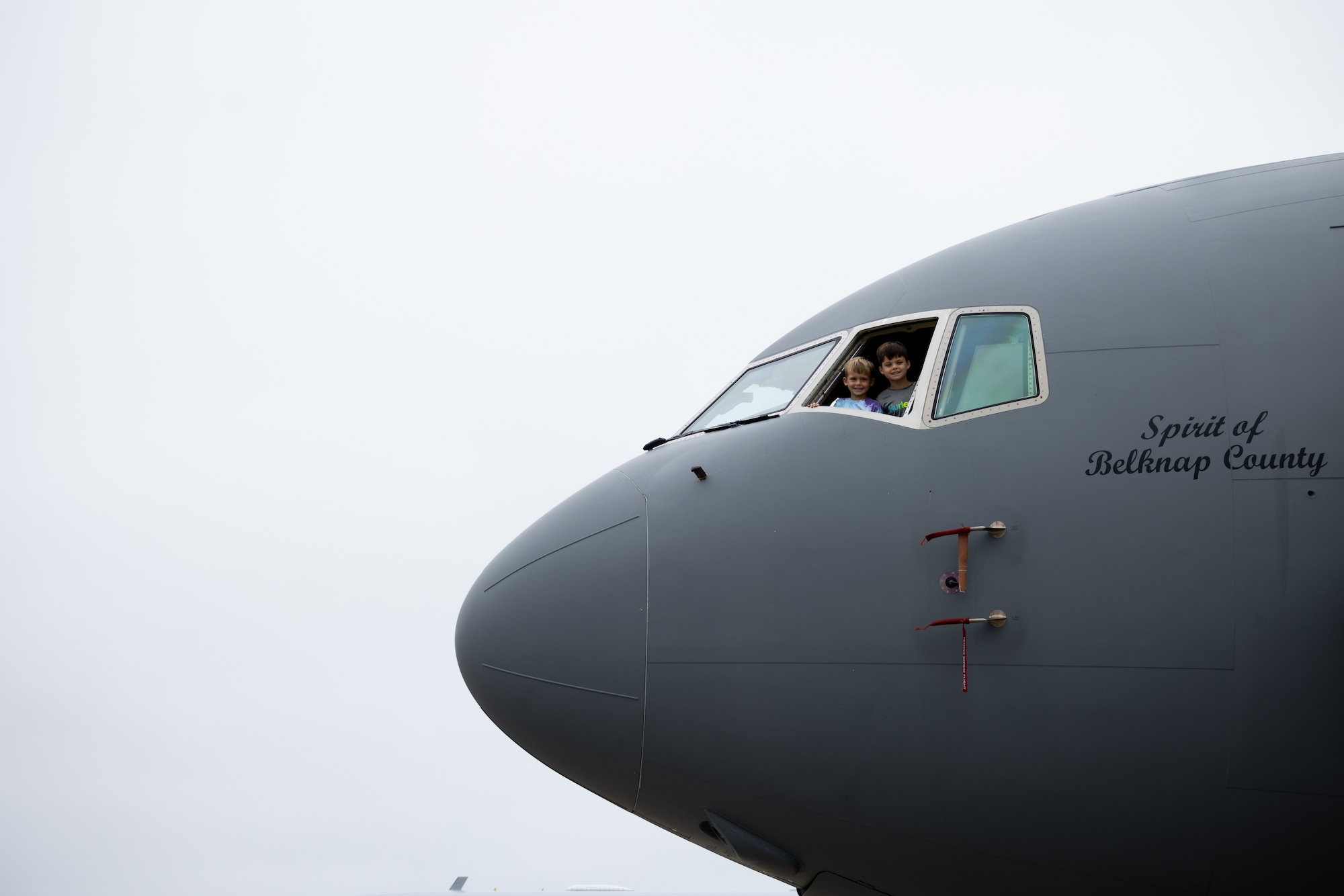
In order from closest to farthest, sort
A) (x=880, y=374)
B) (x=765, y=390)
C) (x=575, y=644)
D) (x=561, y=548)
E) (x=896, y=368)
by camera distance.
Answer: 1. (x=575, y=644)
2. (x=561, y=548)
3. (x=896, y=368)
4. (x=880, y=374)
5. (x=765, y=390)

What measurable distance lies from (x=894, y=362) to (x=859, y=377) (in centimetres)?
24

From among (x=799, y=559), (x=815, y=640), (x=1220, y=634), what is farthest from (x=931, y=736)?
(x=1220, y=634)

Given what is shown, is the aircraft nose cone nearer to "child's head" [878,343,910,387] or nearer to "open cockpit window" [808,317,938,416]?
"open cockpit window" [808,317,938,416]

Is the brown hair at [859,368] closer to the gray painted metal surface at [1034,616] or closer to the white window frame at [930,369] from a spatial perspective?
the white window frame at [930,369]

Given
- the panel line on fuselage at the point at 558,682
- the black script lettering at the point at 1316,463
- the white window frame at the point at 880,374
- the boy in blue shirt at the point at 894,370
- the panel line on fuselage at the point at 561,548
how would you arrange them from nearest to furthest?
the black script lettering at the point at 1316,463 < the panel line on fuselage at the point at 558,682 < the white window frame at the point at 880,374 < the panel line on fuselage at the point at 561,548 < the boy in blue shirt at the point at 894,370

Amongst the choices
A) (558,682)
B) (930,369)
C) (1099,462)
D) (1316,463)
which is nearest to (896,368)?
(930,369)

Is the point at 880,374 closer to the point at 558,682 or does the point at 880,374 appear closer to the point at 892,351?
the point at 892,351

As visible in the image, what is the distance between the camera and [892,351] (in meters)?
6.88

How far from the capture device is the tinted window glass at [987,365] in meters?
6.27

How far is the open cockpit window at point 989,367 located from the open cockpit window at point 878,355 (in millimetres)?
323

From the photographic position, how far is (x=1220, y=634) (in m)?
5.62

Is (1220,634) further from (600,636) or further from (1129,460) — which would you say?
(600,636)

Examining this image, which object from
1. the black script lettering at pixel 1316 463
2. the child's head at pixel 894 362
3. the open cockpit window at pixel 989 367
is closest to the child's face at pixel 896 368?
the child's head at pixel 894 362

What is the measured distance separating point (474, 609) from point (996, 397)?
346 cm
